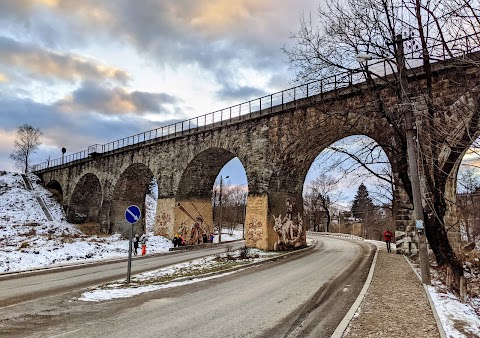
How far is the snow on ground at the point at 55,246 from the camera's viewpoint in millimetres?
7762

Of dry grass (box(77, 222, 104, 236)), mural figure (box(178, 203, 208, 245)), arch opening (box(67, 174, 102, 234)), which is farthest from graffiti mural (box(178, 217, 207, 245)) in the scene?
arch opening (box(67, 174, 102, 234))

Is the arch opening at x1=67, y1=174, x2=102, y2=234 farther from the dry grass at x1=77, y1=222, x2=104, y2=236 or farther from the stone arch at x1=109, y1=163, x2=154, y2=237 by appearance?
the stone arch at x1=109, y1=163, x2=154, y2=237

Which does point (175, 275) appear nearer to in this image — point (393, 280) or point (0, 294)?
point (0, 294)

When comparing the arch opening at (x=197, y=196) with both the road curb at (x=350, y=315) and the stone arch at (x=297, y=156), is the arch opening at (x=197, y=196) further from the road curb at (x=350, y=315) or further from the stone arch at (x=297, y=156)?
the road curb at (x=350, y=315)

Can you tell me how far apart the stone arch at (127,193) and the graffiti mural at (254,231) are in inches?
596

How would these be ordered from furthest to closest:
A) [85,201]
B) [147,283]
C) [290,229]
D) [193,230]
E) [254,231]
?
[85,201] < [193,230] < [290,229] < [254,231] < [147,283]

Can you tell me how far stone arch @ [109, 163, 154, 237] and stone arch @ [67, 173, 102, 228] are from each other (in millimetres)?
7581

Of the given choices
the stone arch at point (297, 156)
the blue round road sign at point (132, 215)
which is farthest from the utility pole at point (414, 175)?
the blue round road sign at point (132, 215)

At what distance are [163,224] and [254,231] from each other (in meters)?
10.2

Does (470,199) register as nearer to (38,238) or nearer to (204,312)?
(204,312)

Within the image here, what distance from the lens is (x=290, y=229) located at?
23000 millimetres

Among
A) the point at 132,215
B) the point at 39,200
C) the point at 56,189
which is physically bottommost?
the point at 132,215

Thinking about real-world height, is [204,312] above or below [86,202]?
below

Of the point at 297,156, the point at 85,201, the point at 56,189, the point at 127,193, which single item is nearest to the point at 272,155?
the point at 297,156
